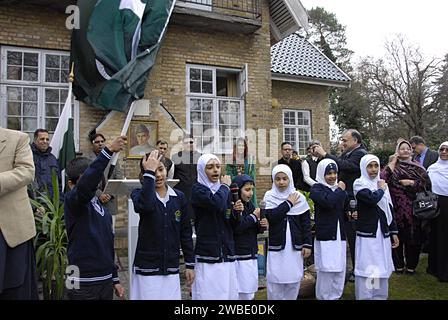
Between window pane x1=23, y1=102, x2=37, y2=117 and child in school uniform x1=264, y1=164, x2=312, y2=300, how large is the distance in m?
5.59

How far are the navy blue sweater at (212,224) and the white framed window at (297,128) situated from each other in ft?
33.8

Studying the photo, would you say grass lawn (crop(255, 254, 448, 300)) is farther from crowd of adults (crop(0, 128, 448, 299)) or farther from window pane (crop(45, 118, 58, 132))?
window pane (crop(45, 118, 58, 132))

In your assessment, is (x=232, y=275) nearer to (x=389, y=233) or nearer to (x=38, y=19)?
(x=389, y=233)

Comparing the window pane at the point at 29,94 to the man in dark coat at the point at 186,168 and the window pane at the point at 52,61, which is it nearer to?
the window pane at the point at 52,61

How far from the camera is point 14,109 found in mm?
7484

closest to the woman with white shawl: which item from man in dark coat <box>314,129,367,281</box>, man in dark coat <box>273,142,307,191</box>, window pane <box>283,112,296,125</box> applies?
man in dark coat <box>314,129,367,281</box>

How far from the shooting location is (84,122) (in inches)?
302

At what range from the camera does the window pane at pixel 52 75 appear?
7.76 metres

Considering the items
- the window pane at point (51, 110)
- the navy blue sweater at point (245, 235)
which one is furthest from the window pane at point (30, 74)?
the navy blue sweater at point (245, 235)

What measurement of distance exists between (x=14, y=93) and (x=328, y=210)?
645 cm

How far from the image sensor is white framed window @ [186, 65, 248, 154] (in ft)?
29.9

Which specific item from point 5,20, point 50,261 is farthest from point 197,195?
point 5,20

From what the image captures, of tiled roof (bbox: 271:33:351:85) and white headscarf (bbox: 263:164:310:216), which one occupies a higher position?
tiled roof (bbox: 271:33:351:85)

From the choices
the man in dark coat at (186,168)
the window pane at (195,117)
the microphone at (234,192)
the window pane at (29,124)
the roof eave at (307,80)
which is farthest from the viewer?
the roof eave at (307,80)
